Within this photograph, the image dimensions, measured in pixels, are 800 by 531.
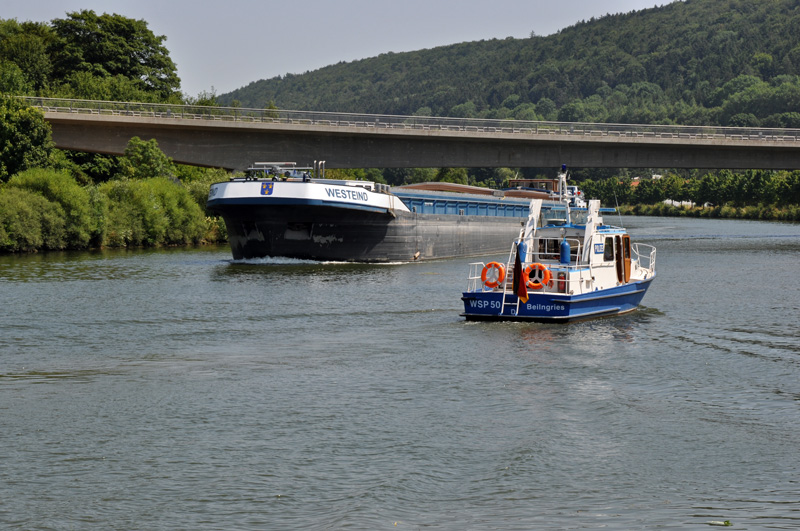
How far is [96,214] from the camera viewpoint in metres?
60.5

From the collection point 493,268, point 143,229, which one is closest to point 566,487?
point 493,268

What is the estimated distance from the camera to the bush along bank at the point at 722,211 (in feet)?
465

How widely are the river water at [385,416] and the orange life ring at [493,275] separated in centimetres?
189

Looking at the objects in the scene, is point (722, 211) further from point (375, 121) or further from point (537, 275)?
point (537, 275)

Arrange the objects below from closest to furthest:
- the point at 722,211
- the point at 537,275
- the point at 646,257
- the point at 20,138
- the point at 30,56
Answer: the point at 537,275 < the point at 646,257 < the point at 20,138 < the point at 30,56 < the point at 722,211

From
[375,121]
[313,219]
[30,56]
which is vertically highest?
[30,56]

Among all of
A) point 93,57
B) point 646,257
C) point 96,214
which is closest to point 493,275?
point 646,257

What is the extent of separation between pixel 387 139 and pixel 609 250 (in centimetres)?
4651

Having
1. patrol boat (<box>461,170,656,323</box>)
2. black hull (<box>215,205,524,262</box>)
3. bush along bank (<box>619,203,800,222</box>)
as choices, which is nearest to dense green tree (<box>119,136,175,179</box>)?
black hull (<box>215,205,524,262</box>)

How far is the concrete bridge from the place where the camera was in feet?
236

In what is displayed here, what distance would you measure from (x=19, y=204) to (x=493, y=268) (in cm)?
3596

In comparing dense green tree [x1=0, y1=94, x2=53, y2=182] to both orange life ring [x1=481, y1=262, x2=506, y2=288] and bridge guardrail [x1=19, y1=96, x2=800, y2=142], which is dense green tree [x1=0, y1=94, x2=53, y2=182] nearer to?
bridge guardrail [x1=19, y1=96, x2=800, y2=142]

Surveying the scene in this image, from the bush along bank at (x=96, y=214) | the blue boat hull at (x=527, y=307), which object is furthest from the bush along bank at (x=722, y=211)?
the blue boat hull at (x=527, y=307)

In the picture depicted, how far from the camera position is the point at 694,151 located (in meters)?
82.6
